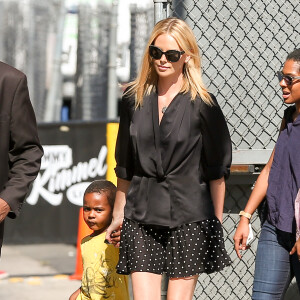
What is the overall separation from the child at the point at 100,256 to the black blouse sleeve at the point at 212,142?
0.83 m

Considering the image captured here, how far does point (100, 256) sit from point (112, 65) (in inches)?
478

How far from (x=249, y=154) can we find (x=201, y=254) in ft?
5.03

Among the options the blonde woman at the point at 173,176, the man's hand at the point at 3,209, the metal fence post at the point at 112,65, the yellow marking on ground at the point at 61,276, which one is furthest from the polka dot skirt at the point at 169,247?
the metal fence post at the point at 112,65

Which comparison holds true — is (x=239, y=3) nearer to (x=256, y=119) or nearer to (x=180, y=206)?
(x=256, y=119)

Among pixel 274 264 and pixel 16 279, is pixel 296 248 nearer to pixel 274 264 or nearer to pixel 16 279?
pixel 274 264

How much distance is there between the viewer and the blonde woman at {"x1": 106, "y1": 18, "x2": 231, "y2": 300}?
460 centimetres

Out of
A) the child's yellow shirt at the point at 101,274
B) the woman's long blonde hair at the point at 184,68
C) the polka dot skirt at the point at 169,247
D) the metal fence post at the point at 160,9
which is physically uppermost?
the metal fence post at the point at 160,9

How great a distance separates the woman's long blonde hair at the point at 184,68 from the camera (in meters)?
4.66

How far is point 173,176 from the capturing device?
15.1 ft

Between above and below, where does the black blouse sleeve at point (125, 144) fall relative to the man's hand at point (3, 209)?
above

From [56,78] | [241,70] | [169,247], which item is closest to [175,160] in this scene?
[169,247]

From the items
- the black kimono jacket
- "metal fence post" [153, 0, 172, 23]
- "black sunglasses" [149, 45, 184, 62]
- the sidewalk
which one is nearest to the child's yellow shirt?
the black kimono jacket

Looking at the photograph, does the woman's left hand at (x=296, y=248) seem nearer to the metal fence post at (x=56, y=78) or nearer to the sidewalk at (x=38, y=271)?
the sidewalk at (x=38, y=271)

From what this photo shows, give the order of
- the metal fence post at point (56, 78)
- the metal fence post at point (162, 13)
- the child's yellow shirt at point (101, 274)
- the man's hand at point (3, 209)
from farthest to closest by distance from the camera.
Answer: the metal fence post at point (56, 78) → the metal fence post at point (162, 13) → the child's yellow shirt at point (101, 274) → the man's hand at point (3, 209)
